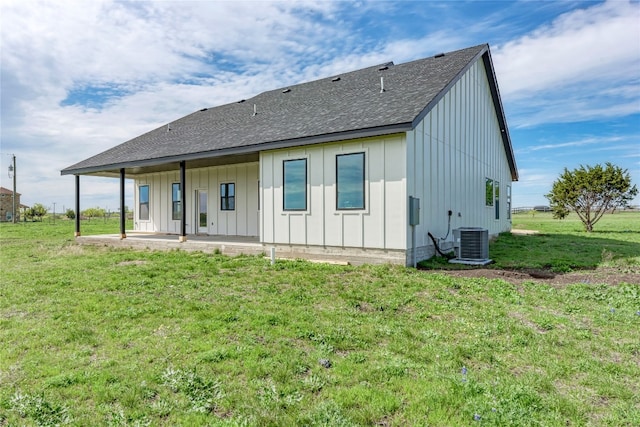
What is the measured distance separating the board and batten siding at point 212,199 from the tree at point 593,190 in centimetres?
1770

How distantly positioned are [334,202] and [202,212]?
340 inches

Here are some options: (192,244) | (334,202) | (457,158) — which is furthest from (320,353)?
(457,158)

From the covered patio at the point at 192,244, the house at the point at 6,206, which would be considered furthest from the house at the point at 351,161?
the house at the point at 6,206

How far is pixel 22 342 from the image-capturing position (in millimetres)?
4094

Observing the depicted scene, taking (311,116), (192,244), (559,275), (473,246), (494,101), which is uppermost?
(494,101)

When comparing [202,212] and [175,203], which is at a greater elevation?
[175,203]

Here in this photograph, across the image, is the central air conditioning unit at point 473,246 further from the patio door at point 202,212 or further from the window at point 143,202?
the window at point 143,202

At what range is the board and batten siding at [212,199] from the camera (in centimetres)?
1404

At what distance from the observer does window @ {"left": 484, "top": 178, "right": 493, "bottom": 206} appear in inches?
562

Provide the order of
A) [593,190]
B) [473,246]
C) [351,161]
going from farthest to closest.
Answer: [593,190] < [473,246] < [351,161]

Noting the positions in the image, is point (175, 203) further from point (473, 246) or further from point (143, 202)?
point (473, 246)

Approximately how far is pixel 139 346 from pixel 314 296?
9.08 feet

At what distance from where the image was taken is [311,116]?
10594mm

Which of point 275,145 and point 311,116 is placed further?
point 311,116
